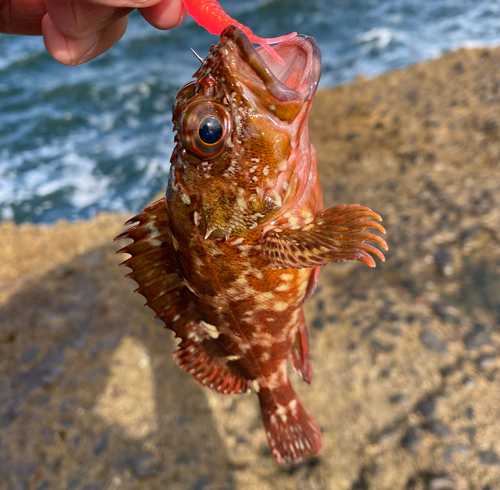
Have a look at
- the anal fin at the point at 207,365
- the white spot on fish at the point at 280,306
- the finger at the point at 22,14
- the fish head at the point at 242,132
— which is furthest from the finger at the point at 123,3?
the anal fin at the point at 207,365

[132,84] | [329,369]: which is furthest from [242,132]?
[132,84]

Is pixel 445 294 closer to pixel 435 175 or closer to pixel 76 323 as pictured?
pixel 435 175

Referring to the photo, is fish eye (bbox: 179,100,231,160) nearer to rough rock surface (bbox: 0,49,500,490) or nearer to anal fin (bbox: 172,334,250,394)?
anal fin (bbox: 172,334,250,394)

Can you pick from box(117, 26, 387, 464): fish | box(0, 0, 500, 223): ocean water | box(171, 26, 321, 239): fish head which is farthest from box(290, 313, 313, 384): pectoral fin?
box(0, 0, 500, 223): ocean water

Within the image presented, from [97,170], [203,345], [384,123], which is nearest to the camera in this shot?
[203,345]

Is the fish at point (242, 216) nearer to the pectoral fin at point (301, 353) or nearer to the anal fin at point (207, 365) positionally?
the anal fin at point (207, 365)

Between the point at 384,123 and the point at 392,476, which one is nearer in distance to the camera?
the point at 392,476

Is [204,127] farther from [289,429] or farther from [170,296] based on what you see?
[289,429]

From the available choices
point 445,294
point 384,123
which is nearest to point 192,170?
point 445,294
